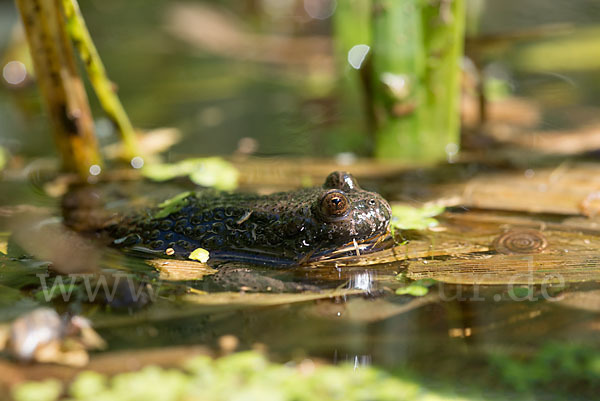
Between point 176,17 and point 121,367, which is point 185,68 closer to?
point 176,17

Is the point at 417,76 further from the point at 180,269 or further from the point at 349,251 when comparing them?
the point at 180,269

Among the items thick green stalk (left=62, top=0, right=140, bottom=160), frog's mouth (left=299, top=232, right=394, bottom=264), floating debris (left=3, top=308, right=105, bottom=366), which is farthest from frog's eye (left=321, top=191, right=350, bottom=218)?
thick green stalk (left=62, top=0, right=140, bottom=160)

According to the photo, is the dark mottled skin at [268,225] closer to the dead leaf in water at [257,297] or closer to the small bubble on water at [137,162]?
the dead leaf in water at [257,297]

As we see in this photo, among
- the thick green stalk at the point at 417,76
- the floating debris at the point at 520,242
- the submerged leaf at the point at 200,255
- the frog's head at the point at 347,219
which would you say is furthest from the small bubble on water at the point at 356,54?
the submerged leaf at the point at 200,255

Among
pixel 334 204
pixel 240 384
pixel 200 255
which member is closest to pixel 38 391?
pixel 240 384

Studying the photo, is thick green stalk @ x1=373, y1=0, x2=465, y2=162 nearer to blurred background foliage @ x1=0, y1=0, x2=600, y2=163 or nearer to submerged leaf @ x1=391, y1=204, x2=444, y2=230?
blurred background foliage @ x1=0, y1=0, x2=600, y2=163

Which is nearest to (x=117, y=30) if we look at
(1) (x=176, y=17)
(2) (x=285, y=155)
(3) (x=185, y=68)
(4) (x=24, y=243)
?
(1) (x=176, y=17)
